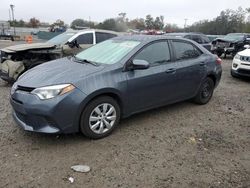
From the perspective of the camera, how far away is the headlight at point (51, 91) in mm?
3721

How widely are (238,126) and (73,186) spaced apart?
3.33m

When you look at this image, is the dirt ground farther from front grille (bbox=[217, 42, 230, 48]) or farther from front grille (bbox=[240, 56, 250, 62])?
front grille (bbox=[217, 42, 230, 48])

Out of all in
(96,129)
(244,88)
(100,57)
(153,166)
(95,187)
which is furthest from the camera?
(244,88)

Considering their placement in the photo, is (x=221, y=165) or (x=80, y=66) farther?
(x=80, y=66)

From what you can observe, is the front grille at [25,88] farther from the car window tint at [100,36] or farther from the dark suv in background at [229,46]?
the dark suv in background at [229,46]

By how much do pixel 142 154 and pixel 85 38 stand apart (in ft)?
20.2

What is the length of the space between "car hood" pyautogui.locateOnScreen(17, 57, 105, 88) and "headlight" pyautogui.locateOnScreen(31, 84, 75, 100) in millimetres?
84

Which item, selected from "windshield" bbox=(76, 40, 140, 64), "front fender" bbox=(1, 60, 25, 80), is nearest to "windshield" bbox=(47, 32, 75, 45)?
"front fender" bbox=(1, 60, 25, 80)

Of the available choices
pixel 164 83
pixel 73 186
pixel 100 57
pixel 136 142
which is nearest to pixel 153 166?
pixel 136 142

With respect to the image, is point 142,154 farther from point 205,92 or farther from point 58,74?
point 205,92

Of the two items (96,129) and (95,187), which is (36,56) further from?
(95,187)

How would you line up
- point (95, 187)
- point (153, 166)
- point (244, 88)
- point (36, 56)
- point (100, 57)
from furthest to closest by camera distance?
point (244, 88) → point (36, 56) → point (100, 57) → point (153, 166) → point (95, 187)

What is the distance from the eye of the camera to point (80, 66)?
4.41 m

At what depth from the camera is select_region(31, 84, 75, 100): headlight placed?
372cm
